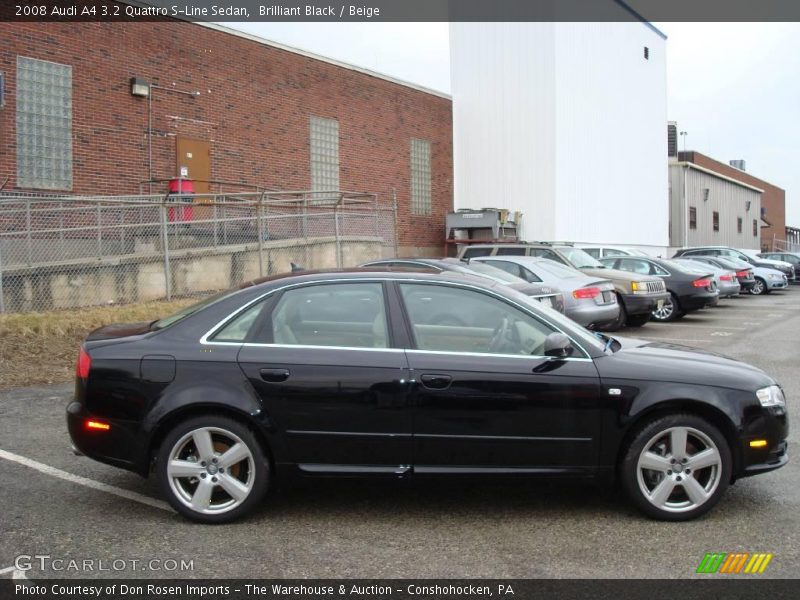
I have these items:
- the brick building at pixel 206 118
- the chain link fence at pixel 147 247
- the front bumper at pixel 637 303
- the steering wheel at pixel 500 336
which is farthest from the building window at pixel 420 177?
the steering wheel at pixel 500 336

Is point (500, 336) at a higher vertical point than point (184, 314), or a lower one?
lower

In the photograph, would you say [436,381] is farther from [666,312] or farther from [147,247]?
[666,312]

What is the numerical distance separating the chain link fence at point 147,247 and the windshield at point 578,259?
450cm

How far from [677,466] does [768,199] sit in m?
67.2

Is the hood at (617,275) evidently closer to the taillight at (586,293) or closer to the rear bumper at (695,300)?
the rear bumper at (695,300)

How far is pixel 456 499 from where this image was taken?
17.4 feet

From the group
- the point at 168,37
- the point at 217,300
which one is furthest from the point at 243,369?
the point at 168,37

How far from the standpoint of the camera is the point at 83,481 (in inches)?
226

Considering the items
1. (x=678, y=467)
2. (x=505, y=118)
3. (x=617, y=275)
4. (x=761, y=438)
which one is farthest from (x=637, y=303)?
(x=505, y=118)

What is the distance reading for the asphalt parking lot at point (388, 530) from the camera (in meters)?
4.18

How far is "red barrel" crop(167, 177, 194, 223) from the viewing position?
17000 mm

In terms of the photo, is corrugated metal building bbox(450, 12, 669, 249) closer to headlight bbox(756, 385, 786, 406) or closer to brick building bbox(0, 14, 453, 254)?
brick building bbox(0, 14, 453, 254)

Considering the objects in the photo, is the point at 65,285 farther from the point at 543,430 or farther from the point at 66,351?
the point at 543,430

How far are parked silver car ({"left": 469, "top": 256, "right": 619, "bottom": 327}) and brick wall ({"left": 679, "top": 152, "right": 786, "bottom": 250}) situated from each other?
132 ft
